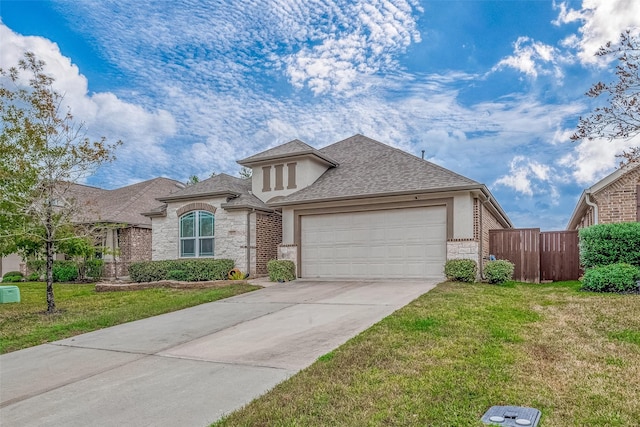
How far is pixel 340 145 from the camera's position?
1934 centimetres

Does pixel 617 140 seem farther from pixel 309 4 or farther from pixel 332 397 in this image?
pixel 309 4

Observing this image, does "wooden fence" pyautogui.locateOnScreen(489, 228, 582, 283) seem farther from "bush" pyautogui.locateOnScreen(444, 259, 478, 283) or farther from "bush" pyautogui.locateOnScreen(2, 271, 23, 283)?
"bush" pyautogui.locateOnScreen(2, 271, 23, 283)

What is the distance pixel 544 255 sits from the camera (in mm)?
14773

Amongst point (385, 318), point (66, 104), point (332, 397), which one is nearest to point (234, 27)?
point (66, 104)

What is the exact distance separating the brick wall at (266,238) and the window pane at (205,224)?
6.43 ft

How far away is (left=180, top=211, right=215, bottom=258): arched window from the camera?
1755cm

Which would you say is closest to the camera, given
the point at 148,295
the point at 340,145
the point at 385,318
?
the point at 385,318

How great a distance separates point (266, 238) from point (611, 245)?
38.2ft

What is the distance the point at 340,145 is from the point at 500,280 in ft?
30.5

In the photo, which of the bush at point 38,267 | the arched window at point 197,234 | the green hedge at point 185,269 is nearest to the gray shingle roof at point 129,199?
the bush at point 38,267

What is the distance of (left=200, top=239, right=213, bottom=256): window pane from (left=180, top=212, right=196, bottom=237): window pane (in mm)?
568

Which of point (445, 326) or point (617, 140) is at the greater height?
point (617, 140)

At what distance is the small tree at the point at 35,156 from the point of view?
413 inches

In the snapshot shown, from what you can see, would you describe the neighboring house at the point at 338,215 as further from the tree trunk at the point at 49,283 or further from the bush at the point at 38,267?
the bush at the point at 38,267
